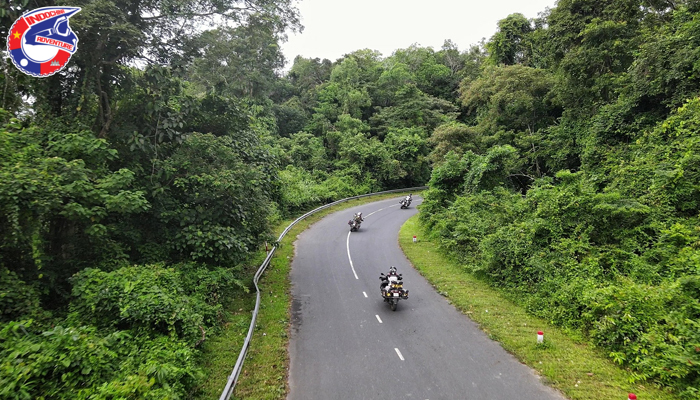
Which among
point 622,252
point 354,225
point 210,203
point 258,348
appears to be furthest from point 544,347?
point 354,225

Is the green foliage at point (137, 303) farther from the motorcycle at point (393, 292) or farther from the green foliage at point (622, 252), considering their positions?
the green foliage at point (622, 252)

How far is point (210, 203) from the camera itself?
10.8 meters

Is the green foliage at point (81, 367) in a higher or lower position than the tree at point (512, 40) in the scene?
lower

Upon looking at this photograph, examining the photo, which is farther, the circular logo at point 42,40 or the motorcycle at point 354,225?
the motorcycle at point 354,225

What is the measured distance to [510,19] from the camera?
32125 millimetres

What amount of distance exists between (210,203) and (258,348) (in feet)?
15.9

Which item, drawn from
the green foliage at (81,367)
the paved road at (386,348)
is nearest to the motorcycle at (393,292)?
the paved road at (386,348)

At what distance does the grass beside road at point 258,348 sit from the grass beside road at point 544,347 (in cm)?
561

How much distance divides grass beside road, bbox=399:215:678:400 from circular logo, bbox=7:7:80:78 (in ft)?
42.9

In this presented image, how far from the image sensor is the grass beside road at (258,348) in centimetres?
688

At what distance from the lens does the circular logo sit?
7.54 meters

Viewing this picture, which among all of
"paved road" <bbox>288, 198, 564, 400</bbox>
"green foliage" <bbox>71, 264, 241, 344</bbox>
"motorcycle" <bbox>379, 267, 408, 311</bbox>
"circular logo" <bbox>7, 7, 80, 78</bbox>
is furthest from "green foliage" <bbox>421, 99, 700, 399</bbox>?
"circular logo" <bbox>7, 7, 80, 78</bbox>

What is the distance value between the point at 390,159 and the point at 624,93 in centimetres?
2423

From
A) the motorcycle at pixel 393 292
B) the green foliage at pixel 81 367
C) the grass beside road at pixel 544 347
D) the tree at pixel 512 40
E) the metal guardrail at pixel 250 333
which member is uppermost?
the tree at pixel 512 40
